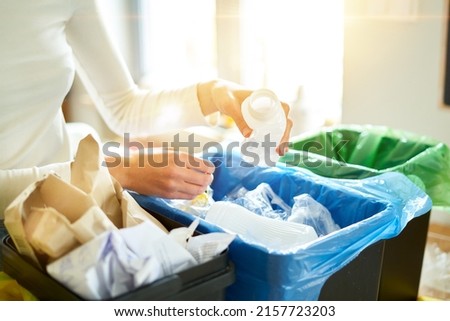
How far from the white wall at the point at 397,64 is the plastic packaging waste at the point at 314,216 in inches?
23.5

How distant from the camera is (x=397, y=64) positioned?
1251 millimetres

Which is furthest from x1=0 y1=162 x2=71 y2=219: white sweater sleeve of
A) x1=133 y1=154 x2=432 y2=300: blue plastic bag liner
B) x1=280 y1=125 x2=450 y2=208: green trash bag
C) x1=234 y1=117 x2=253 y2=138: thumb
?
x1=280 y1=125 x2=450 y2=208: green trash bag

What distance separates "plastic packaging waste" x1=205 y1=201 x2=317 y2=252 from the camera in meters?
0.64

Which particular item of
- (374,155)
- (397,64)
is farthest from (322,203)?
(397,64)

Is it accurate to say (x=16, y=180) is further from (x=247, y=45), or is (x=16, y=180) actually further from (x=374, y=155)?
(x=247, y=45)

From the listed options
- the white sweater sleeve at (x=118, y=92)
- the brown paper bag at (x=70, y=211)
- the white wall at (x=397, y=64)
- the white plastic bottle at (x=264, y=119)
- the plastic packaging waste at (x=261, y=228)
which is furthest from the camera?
the white wall at (x=397, y=64)

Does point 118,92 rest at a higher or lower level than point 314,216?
higher

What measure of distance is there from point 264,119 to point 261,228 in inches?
6.2

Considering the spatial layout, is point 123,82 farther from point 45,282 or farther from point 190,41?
point 190,41

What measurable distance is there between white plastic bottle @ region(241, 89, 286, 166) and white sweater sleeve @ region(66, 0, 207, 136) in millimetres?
164

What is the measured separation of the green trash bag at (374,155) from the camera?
0.91 meters

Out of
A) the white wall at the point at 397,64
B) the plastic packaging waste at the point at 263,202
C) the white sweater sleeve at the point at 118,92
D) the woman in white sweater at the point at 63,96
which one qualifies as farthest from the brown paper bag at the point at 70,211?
the white wall at the point at 397,64

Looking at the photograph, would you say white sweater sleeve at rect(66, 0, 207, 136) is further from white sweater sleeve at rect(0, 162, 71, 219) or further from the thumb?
white sweater sleeve at rect(0, 162, 71, 219)

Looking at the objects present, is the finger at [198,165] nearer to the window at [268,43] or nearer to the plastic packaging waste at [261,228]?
the plastic packaging waste at [261,228]
